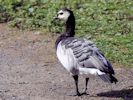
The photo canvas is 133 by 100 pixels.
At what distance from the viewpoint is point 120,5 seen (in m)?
13.8

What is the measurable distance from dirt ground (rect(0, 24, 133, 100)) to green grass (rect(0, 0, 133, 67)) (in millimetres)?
655

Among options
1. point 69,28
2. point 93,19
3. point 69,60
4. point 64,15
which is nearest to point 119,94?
point 69,60

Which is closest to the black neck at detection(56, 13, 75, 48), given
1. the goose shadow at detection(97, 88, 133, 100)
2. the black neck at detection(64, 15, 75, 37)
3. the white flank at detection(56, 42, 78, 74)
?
the black neck at detection(64, 15, 75, 37)

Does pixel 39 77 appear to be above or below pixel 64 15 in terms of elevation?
below

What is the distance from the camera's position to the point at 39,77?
9.45 meters

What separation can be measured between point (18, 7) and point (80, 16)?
151 centimetres

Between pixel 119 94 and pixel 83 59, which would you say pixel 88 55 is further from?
pixel 119 94

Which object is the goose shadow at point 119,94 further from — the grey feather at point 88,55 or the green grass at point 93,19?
the green grass at point 93,19

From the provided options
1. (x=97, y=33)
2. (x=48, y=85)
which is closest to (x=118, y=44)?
(x=97, y=33)

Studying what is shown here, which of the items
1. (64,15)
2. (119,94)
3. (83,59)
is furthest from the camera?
(64,15)

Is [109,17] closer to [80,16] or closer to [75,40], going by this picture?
[80,16]

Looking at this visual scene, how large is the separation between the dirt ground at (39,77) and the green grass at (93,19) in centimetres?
65

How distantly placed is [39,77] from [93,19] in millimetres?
3568

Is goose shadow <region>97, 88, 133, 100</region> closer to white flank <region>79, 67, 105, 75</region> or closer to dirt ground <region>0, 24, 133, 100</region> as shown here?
dirt ground <region>0, 24, 133, 100</region>
